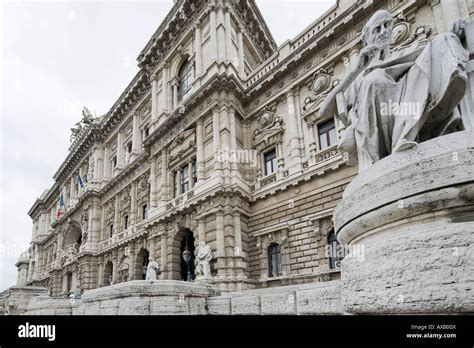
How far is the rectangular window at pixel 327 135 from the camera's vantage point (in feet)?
39.8

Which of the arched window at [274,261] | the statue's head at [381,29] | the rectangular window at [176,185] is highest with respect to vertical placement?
the rectangular window at [176,185]

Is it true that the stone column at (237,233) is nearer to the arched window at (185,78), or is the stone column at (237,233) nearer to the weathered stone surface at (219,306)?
the weathered stone surface at (219,306)

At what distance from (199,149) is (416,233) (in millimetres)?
13556

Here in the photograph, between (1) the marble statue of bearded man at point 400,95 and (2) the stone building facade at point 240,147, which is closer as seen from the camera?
(1) the marble statue of bearded man at point 400,95

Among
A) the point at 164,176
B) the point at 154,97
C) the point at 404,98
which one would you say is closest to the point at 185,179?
the point at 164,176

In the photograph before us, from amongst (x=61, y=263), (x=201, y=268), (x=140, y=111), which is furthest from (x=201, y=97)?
(x=61, y=263)

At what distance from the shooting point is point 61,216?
109 ft

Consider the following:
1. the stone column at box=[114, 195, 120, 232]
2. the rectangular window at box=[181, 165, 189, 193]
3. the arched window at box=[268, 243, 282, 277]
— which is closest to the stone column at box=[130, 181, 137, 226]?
the stone column at box=[114, 195, 120, 232]

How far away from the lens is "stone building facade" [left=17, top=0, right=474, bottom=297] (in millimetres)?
11445

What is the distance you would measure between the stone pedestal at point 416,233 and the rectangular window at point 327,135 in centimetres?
1007

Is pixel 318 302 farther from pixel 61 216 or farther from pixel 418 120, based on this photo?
pixel 61 216

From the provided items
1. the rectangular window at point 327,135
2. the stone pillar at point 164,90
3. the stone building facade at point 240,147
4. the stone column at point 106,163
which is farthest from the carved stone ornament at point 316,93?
the stone column at point 106,163

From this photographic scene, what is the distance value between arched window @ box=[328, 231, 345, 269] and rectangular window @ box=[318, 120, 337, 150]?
3.51 meters

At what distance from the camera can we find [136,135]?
926 inches
